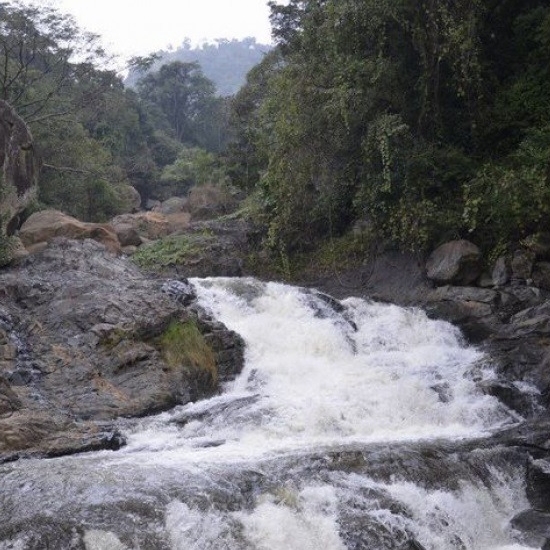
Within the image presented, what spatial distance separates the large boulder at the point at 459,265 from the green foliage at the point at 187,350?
215 inches

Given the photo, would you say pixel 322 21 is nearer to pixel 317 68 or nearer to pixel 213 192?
pixel 317 68

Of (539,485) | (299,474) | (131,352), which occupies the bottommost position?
(539,485)

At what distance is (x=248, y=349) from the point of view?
12.4m

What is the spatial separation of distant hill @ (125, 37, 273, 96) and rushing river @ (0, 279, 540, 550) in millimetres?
97145

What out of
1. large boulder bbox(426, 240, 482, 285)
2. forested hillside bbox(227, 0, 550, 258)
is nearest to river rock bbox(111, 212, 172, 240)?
forested hillside bbox(227, 0, 550, 258)

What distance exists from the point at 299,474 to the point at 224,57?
391 feet

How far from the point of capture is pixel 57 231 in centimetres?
1730

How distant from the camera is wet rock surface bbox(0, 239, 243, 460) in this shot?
8.38 metres

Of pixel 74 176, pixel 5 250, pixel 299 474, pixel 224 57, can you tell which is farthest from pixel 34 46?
pixel 224 57

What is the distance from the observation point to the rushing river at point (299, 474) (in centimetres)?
587

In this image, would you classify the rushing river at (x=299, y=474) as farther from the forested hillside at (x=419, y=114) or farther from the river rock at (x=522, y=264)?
the forested hillside at (x=419, y=114)

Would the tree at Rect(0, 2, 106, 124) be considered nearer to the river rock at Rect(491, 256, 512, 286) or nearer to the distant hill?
the river rock at Rect(491, 256, 512, 286)

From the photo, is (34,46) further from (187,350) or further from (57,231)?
(187,350)

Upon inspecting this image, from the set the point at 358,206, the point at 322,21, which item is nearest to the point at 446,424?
the point at 358,206
